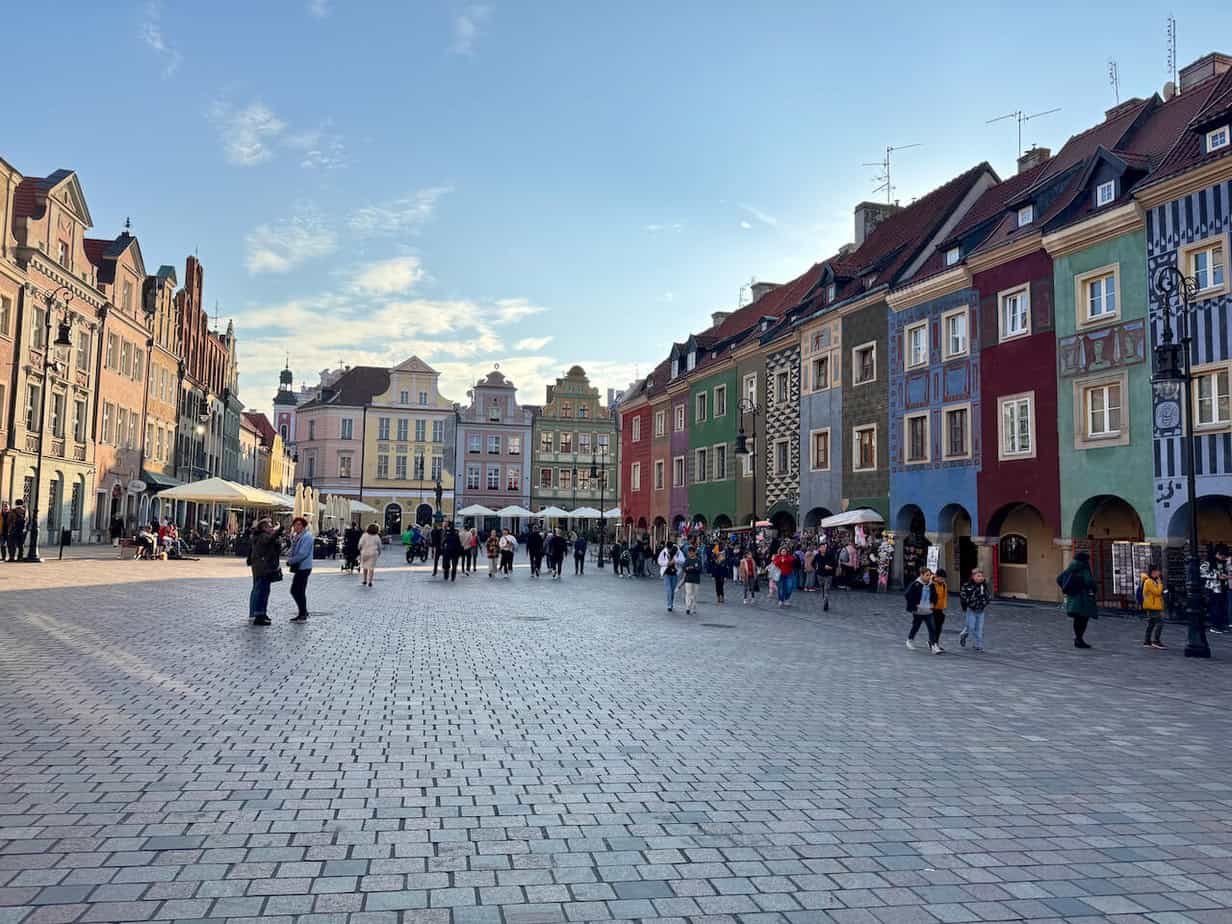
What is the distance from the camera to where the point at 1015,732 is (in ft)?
27.7

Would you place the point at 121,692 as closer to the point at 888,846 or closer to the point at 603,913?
the point at 603,913

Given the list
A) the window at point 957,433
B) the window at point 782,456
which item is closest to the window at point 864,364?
the window at point 957,433

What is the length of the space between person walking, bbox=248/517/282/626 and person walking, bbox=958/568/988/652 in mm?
11248

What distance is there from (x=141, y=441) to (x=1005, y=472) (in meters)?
43.2

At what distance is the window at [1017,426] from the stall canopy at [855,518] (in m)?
5.72

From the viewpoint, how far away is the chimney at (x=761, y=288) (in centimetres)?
5099

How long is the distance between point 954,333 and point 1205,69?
9.86 meters

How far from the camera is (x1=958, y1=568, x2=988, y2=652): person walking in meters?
14.6

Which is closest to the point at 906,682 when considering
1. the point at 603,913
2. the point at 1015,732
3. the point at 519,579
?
the point at 1015,732

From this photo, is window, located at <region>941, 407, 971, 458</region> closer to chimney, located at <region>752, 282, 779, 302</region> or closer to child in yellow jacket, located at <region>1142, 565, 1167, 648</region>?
child in yellow jacket, located at <region>1142, 565, 1167, 648</region>

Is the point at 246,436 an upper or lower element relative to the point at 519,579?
upper

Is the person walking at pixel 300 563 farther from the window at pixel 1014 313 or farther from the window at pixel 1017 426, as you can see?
the window at pixel 1014 313

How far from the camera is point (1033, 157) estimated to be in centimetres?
3219

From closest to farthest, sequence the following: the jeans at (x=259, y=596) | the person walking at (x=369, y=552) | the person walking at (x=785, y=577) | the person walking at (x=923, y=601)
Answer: the person walking at (x=923, y=601) < the jeans at (x=259, y=596) < the person walking at (x=785, y=577) < the person walking at (x=369, y=552)
